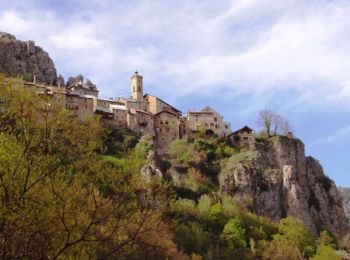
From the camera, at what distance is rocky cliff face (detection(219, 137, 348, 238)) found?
7125 centimetres

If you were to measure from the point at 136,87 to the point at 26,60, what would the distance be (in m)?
17.8

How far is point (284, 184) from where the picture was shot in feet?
244

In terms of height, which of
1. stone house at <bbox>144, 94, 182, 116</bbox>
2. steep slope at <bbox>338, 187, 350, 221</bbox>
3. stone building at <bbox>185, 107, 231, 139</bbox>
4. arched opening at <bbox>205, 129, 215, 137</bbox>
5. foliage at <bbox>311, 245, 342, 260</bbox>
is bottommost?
foliage at <bbox>311, 245, 342, 260</bbox>

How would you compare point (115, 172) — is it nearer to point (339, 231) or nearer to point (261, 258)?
point (261, 258)

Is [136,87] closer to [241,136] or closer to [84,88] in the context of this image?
[84,88]

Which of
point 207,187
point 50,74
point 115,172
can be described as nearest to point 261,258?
point 207,187

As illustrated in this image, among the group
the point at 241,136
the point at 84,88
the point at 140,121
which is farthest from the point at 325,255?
the point at 84,88

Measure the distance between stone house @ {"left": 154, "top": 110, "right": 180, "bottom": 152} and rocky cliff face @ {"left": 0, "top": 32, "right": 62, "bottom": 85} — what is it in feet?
68.8

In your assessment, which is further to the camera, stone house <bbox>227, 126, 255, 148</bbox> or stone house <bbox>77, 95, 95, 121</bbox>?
stone house <bbox>227, 126, 255, 148</bbox>

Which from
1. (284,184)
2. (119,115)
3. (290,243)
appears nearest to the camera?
(290,243)

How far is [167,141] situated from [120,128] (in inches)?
280

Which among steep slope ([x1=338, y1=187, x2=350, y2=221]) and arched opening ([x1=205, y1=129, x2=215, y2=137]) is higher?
arched opening ([x1=205, y1=129, x2=215, y2=137])

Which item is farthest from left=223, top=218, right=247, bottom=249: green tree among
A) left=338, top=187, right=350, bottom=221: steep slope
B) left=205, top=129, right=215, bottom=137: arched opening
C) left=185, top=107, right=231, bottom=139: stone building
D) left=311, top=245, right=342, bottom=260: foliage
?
left=338, top=187, right=350, bottom=221: steep slope

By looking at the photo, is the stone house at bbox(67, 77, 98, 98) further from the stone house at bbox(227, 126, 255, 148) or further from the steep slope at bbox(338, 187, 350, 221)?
the steep slope at bbox(338, 187, 350, 221)
